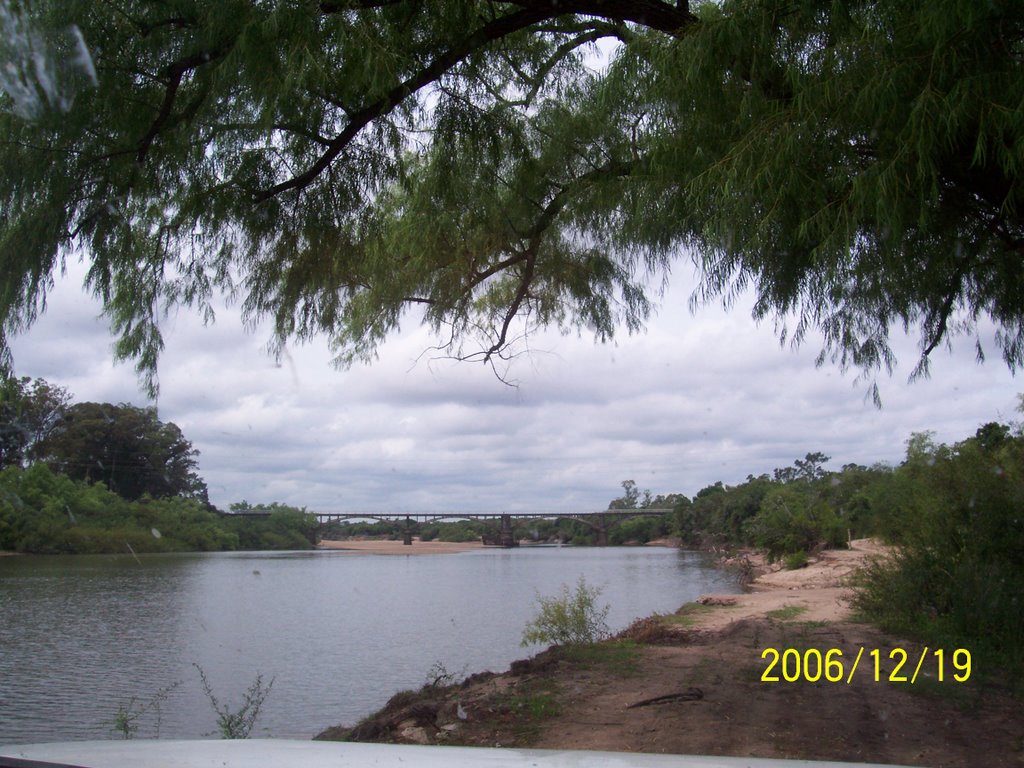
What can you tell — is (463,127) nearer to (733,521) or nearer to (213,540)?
(213,540)

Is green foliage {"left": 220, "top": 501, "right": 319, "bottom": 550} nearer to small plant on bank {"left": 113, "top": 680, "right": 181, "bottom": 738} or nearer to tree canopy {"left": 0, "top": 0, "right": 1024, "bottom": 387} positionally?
small plant on bank {"left": 113, "top": 680, "right": 181, "bottom": 738}

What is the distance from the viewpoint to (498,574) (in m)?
23.4

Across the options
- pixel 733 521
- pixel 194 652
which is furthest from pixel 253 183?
pixel 733 521

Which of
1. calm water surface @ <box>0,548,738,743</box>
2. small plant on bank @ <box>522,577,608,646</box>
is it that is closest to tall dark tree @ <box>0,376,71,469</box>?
calm water surface @ <box>0,548,738,743</box>

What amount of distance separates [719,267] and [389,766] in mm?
3886

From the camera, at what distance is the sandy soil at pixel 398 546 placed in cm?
2423

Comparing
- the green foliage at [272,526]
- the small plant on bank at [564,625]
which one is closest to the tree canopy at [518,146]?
the small plant on bank at [564,625]

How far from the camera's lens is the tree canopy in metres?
4.49

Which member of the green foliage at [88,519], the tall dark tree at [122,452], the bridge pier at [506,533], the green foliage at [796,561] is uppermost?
the tall dark tree at [122,452]

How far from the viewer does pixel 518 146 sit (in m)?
7.11

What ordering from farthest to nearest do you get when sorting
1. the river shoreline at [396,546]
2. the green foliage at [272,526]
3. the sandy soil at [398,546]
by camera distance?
the sandy soil at [398,546]
the river shoreline at [396,546]
the green foliage at [272,526]

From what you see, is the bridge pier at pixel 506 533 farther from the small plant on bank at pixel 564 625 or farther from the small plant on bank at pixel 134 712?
the small plant on bank at pixel 134 712

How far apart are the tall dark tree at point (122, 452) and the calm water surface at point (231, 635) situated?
1842 mm

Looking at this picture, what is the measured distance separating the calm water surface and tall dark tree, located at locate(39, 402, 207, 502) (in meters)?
1.84
